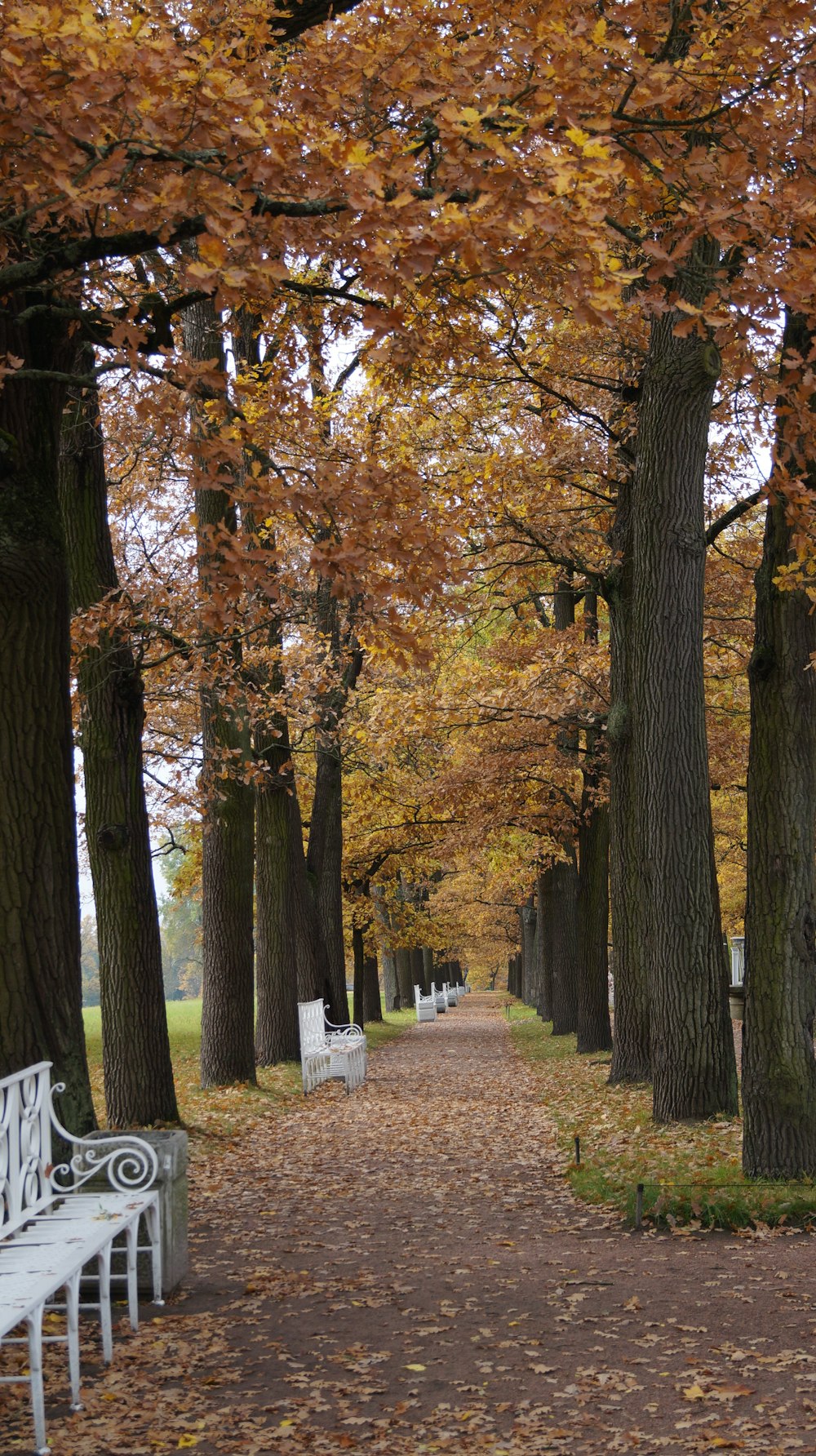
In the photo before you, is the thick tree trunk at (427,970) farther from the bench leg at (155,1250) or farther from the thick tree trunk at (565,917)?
the bench leg at (155,1250)

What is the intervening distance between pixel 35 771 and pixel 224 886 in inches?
336

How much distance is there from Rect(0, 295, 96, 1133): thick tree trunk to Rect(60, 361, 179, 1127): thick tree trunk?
353 centimetres

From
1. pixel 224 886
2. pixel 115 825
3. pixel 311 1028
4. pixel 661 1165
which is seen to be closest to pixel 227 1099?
pixel 224 886

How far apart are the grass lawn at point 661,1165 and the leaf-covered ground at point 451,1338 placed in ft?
0.69

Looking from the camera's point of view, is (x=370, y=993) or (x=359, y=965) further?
(x=370, y=993)

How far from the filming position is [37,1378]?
14.2 feet

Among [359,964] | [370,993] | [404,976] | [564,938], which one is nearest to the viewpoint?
[564,938]

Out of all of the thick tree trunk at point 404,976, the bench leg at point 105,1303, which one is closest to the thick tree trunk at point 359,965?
the thick tree trunk at point 404,976

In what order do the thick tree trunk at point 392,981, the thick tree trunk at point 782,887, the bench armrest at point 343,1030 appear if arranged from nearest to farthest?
the thick tree trunk at point 782,887, the bench armrest at point 343,1030, the thick tree trunk at point 392,981

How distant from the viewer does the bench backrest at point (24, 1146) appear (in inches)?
212

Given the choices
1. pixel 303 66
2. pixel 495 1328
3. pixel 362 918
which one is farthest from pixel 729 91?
pixel 362 918

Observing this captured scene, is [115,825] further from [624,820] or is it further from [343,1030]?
[343,1030]

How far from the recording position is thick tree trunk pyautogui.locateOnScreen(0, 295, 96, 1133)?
251 inches

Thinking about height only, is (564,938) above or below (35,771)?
below
